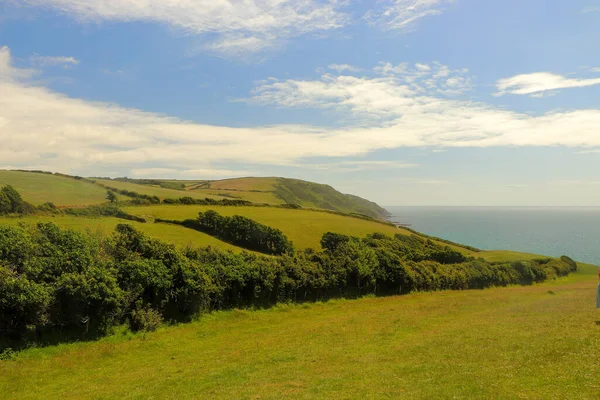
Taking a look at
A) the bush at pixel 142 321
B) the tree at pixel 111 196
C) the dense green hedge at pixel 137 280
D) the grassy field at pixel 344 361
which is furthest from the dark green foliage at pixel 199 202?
the grassy field at pixel 344 361

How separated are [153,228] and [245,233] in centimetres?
2298

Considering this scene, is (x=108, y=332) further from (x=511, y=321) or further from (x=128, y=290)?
(x=511, y=321)

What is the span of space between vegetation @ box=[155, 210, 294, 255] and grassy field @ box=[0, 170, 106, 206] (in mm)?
29274

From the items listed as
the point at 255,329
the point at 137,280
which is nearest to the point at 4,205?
the point at 137,280

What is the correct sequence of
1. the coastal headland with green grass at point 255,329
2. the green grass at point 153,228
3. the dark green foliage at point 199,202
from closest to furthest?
the coastal headland with green grass at point 255,329, the green grass at point 153,228, the dark green foliage at point 199,202

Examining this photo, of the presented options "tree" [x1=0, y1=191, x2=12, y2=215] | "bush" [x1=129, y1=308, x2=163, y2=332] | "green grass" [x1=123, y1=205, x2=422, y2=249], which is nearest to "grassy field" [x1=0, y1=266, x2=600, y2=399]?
"bush" [x1=129, y1=308, x2=163, y2=332]

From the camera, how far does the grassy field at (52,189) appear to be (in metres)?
102

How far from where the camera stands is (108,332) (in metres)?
38.5

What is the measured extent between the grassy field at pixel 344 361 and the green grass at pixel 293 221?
6447 cm

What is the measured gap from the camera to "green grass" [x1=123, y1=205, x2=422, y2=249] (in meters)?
104

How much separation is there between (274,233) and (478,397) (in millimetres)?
82607

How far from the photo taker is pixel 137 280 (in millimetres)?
43062

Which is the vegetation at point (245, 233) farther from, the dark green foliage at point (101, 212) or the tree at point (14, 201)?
the tree at point (14, 201)

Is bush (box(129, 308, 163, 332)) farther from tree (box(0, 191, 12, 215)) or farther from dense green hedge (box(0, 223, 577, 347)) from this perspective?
tree (box(0, 191, 12, 215))
